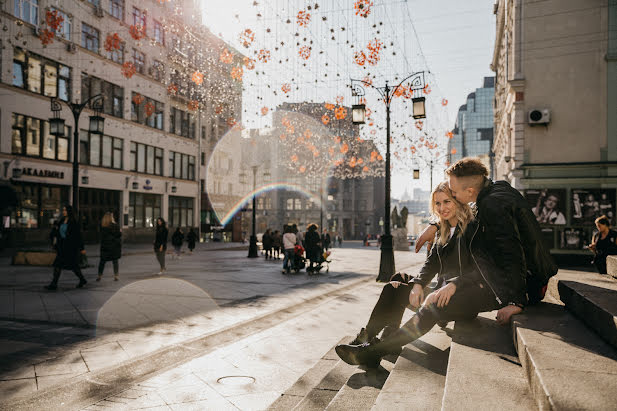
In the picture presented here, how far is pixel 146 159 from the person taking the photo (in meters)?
37.9

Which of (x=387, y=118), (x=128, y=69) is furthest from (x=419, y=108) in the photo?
(x=128, y=69)

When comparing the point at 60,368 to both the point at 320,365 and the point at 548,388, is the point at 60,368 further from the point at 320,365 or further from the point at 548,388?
the point at 548,388

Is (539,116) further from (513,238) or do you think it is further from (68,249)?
(513,238)

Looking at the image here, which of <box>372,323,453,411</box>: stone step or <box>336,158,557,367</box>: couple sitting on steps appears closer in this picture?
<box>372,323,453,411</box>: stone step

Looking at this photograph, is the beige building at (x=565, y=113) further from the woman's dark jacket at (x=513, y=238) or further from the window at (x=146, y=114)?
the window at (x=146, y=114)

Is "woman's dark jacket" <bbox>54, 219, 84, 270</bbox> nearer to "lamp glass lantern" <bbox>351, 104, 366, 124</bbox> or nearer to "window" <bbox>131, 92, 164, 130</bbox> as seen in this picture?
"lamp glass lantern" <bbox>351, 104, 366, 124</bbox>

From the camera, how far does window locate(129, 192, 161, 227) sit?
36350 millimetres

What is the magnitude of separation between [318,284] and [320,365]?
27.8 feet

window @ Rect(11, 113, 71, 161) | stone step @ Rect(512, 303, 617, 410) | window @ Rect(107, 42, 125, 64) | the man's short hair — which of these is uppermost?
window @ Rect(107, 42, 125, 64)

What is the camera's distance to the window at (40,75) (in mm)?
25438

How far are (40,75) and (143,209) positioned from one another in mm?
13328

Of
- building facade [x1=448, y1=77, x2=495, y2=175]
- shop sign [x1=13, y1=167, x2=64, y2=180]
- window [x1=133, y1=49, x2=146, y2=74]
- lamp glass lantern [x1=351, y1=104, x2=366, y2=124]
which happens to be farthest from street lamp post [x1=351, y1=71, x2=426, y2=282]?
building facade [x1=448, y1=77, x2=495, y2=175]

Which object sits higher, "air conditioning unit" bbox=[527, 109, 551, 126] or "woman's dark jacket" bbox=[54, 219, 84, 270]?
"air conditioning unit" bbox=[527, 109, 551, 126]

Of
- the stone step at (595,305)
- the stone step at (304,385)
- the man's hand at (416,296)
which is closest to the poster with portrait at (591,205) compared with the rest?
the stone step at (595,305)
